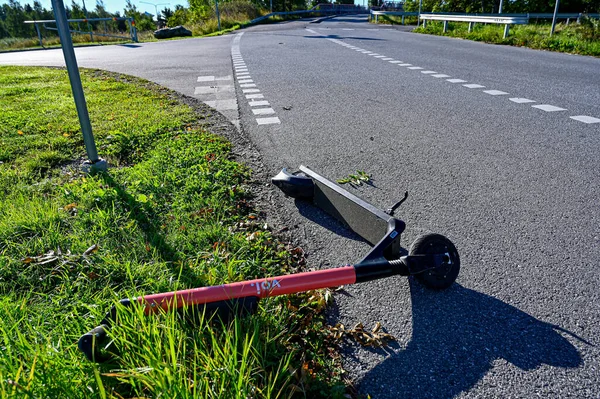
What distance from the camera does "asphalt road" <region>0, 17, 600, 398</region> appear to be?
5.92 ft

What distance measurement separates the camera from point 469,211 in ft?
10.3

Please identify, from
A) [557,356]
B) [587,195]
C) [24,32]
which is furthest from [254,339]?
[24,32]

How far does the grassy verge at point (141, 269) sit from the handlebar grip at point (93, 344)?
63mm

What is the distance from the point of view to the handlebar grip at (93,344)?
5.12 feet

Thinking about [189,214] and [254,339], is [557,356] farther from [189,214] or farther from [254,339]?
[189,214]

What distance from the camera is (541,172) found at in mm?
3830

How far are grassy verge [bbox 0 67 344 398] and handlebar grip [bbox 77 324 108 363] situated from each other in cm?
6

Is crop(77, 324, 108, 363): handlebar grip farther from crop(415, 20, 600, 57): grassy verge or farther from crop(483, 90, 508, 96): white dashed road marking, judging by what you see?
crop(415, 20, 600, 57): grassy verge

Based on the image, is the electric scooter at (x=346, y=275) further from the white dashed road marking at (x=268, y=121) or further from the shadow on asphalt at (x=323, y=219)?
the white dashed road marking at (x=268, y=121)

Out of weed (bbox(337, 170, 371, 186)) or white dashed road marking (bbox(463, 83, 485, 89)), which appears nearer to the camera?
weed (bbox(337, 170, 371, 186))

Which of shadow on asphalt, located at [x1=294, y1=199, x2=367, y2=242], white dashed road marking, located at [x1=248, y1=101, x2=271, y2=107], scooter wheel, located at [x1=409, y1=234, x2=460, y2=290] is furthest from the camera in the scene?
white dashed road marking, located at [x1=248, y1=101, x2=271, y2=107]

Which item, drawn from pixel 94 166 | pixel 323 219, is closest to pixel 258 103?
pixel 94 166

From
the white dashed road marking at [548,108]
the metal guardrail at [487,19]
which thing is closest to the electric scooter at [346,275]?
the white dashed road marking at [548,108]

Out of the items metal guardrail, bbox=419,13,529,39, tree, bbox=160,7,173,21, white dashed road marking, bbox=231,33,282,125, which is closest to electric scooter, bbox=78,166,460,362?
white dashed road marking, bbox=231,33,282,125
